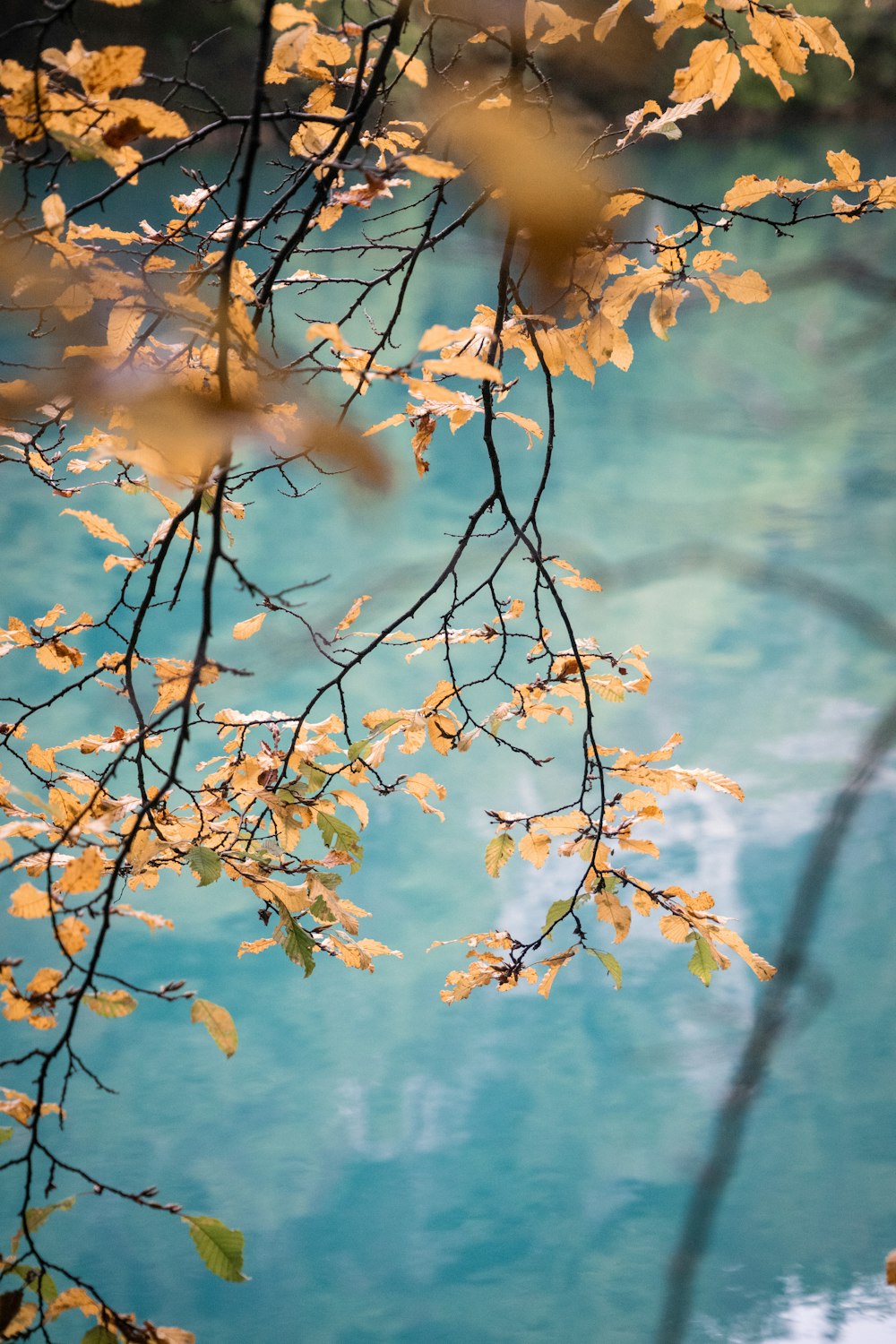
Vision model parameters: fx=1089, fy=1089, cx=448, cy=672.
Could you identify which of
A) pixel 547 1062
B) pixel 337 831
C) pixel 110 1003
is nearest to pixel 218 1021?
pixel 110 1003

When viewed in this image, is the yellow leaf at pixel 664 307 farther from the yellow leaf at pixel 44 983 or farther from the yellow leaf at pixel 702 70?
the yellow leaf at pixel 44 983

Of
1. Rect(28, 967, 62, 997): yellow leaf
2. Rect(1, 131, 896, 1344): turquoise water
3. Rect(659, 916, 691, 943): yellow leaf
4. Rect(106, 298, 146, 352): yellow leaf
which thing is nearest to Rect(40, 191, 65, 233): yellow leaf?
Rect(106, 298, 146, 352): yellow leaf

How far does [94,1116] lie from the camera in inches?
86.1

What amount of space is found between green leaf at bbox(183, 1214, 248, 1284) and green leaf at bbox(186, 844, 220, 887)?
27 cm

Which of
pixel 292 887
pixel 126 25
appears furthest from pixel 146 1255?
pixel 126 25

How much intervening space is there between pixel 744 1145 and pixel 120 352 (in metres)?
1.92

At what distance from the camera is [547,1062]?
2307 millimetres

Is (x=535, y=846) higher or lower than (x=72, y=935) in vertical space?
higher

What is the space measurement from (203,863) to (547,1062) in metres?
1.61

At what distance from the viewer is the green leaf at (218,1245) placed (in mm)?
699

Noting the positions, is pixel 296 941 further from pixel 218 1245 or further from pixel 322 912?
pixel 218 1245

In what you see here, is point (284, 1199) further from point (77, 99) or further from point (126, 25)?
point (126, 25)

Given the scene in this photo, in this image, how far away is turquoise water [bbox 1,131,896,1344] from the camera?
1.92 meters

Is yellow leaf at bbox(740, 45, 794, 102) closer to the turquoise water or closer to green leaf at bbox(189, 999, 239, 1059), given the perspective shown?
green leaf at bbox(189, 999, 239, 1059)
